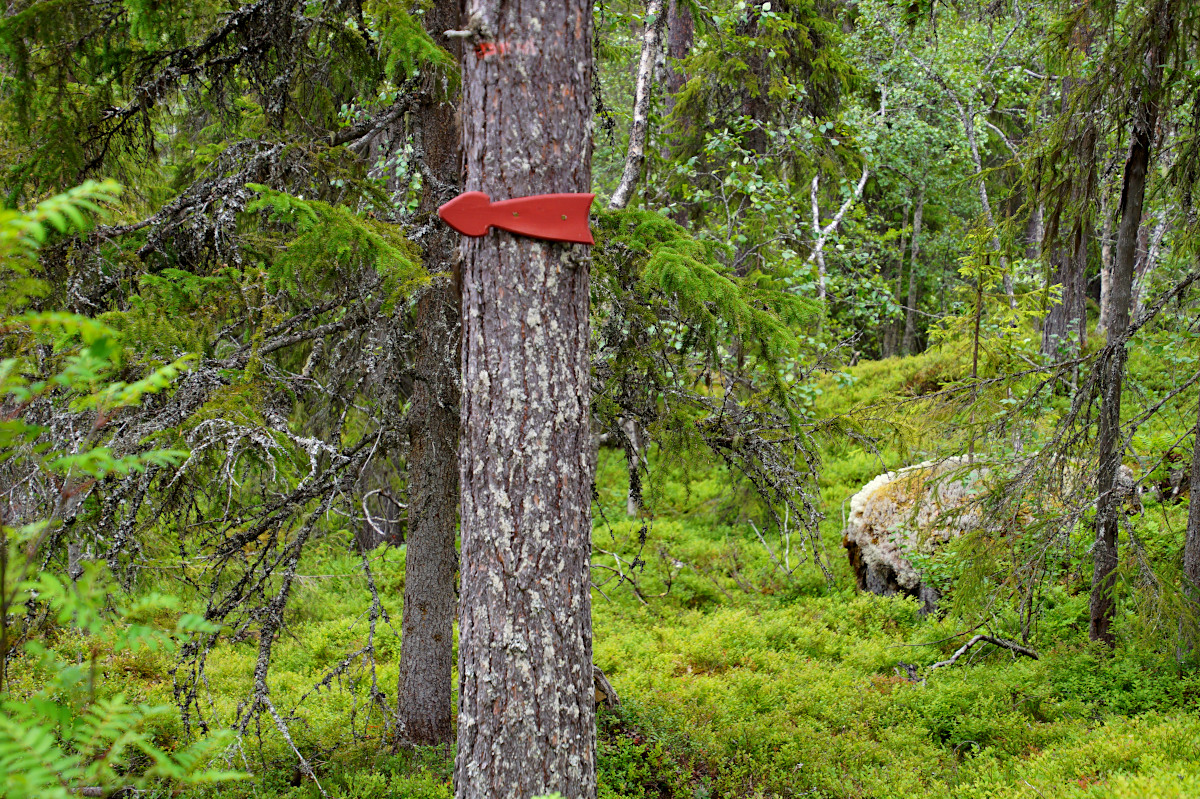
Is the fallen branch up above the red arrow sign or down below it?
below

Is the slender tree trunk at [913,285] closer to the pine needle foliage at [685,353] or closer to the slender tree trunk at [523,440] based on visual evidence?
the pine needle foliage at [685,353]

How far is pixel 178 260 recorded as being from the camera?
4.98 m

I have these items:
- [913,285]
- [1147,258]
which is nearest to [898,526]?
[1147,258]

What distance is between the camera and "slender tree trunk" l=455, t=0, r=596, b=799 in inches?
127

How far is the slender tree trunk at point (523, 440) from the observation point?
3.22 m

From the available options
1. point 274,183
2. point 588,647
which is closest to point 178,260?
point 274,183

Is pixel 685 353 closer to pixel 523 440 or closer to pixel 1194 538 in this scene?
pixel 523 440

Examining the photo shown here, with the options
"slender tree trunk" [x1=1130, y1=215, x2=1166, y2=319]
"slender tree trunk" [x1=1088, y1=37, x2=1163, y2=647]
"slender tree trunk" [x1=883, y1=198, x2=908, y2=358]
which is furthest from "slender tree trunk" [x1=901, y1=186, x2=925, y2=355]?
"slender tree trunk" [x1=1088, y1=37, x2=1163, y2=647]

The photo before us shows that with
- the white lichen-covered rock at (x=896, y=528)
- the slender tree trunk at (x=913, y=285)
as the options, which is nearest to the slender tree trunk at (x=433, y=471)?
the white lichen-covered rock at (x=896, y=528)

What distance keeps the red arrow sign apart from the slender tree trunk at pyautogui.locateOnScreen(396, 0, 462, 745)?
1762mm

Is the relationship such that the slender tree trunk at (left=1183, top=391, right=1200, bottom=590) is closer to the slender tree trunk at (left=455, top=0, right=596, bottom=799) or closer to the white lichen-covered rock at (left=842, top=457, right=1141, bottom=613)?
the white lichen-covered rock at (left=842, top=457, right=1141, bottom=613)

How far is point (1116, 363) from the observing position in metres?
5.90

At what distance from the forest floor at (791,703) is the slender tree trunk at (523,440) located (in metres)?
1.44

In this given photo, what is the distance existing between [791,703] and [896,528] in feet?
10.00
